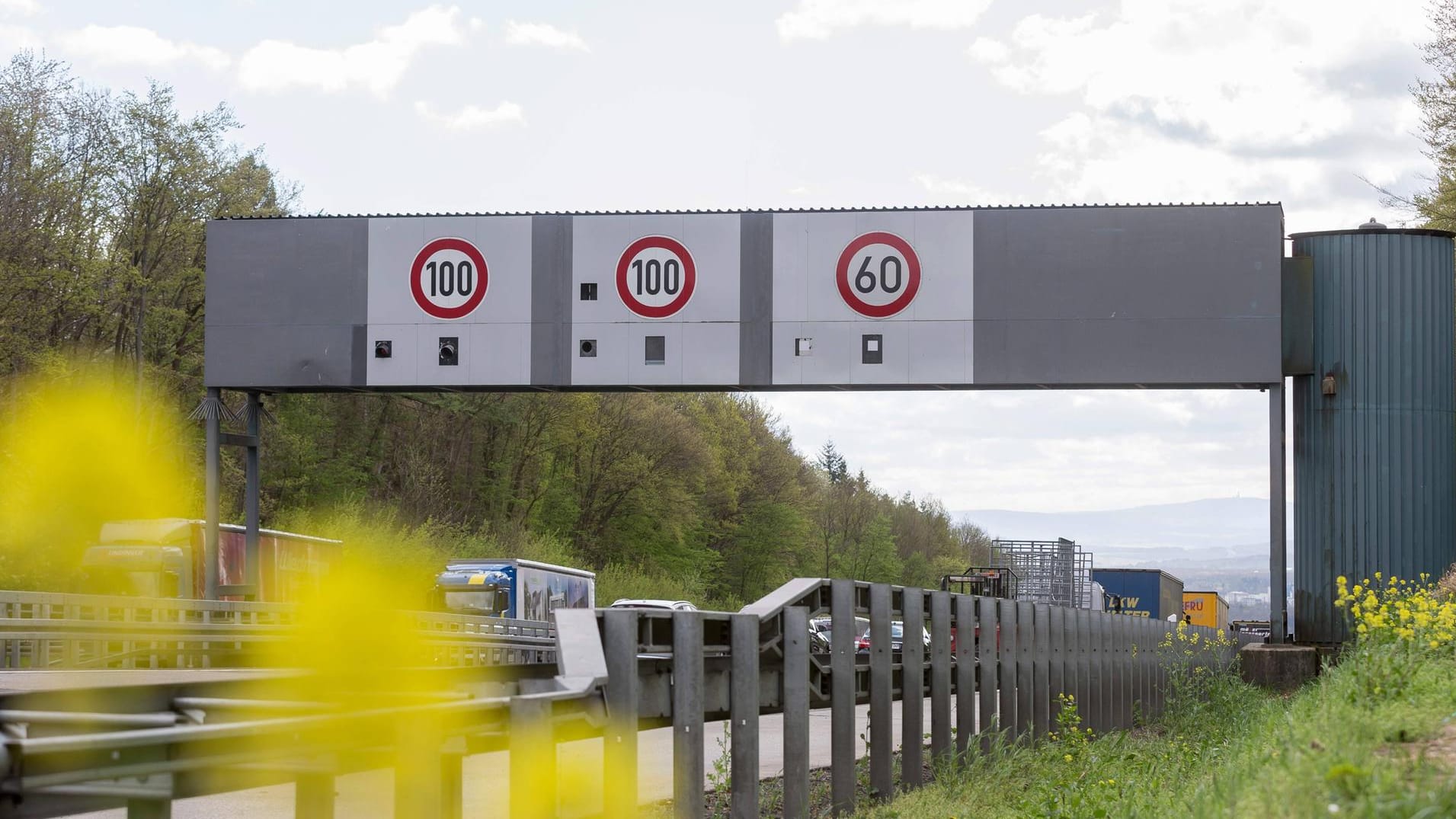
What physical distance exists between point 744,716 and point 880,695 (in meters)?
2.24

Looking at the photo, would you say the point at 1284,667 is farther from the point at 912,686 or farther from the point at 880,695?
the point at 880,695

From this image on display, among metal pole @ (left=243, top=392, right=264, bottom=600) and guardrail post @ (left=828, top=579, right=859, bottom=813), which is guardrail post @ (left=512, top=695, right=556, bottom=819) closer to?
guardrail post @ (left=828, top=579, right=859, bottom=813)

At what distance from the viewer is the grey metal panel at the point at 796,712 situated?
1013cm

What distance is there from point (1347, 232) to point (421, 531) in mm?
29090

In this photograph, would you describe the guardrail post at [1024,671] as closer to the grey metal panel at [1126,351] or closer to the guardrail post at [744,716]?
the guardrail post at [744,716]

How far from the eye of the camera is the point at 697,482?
7575 cm

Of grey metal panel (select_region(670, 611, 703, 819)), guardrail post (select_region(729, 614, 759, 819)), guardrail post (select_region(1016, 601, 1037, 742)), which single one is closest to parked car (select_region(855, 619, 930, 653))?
guardrail post (select_region(1016, 601, 1037, 742))

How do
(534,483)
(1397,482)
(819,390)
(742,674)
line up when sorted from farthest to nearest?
(534,483) < (819,390) < (1397,482) < (742,674)

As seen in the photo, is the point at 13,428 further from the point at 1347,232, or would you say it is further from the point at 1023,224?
the point at 1347,232

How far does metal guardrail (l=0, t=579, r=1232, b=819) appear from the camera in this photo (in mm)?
3621

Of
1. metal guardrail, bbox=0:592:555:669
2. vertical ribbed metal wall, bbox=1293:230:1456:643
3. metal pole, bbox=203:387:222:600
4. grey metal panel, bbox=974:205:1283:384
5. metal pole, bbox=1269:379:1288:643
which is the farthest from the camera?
metal pole, bbox=203:387:222:600

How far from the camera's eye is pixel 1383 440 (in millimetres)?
22125

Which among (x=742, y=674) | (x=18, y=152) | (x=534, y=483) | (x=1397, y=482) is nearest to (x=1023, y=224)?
(x=1397, y=482)

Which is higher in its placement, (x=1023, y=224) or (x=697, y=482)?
(x=1023, y=224)
